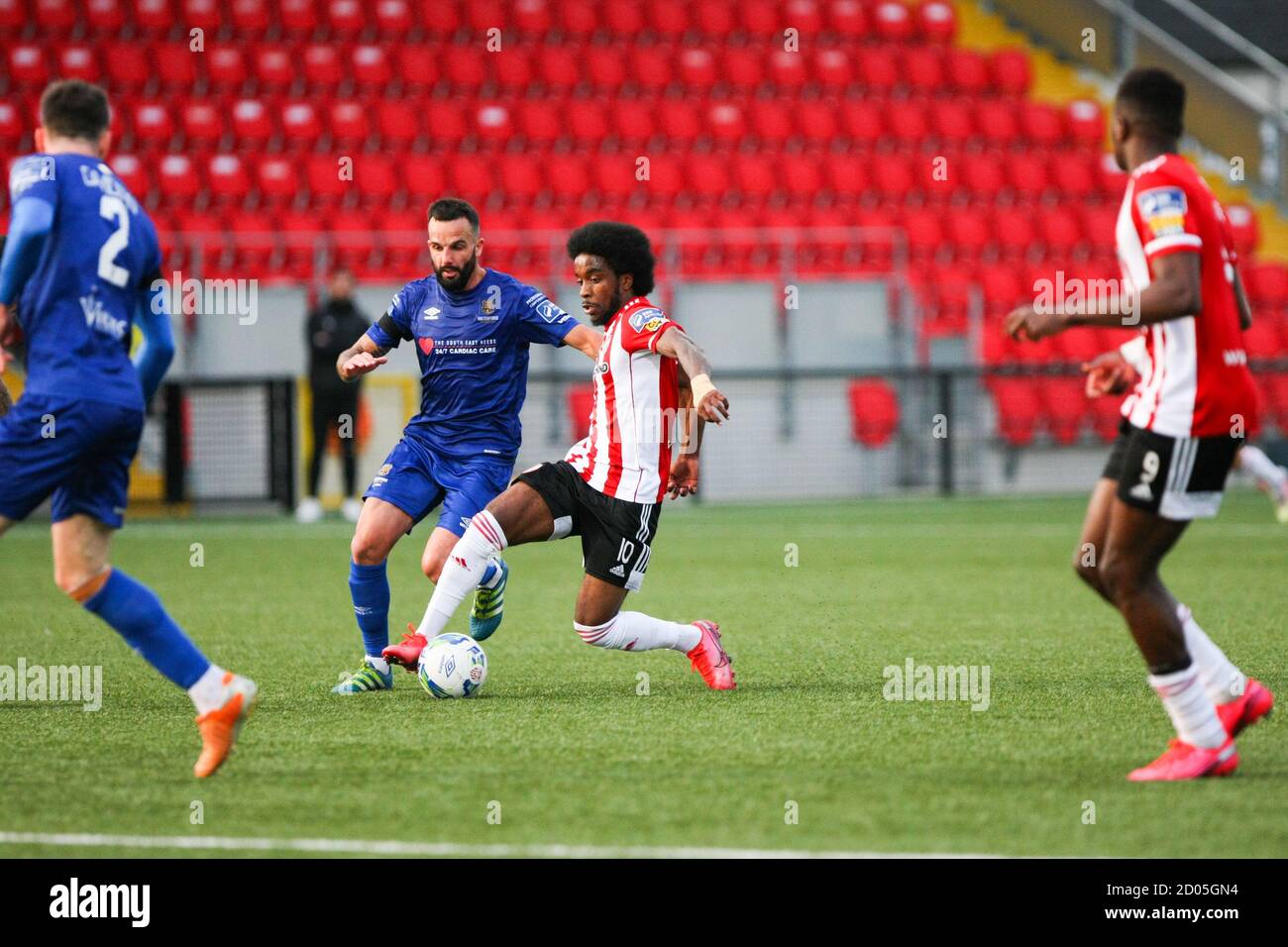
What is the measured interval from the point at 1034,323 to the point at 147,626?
2720mm

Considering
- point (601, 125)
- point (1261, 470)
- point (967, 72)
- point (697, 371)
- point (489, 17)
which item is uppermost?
point (489, 17)

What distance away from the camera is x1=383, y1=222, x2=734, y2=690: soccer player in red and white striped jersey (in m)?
6.40

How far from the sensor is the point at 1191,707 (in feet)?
15.3

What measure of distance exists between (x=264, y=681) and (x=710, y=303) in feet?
38.5

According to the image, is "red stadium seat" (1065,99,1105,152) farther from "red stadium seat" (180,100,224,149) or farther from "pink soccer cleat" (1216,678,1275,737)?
"pink soccer cleat" (1216,678,1275,737)

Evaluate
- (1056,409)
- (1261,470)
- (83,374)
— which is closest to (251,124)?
(1056,409)

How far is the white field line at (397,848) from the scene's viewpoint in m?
3.84

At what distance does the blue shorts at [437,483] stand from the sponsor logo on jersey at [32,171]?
95.0 inches

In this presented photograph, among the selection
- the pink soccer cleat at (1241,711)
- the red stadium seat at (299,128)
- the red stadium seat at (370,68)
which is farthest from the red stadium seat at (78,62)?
the pink soccer cleat at (1241,711)

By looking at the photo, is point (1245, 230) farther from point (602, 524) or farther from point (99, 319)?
point (99, 319)

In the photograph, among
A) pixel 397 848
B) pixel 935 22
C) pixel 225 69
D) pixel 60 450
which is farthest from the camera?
pixel 935 22

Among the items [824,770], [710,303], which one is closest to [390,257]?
[710,303]

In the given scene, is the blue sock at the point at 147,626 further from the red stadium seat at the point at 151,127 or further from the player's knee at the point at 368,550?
the red stadium seat at the point at 151,127

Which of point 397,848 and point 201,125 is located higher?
point 201,125
